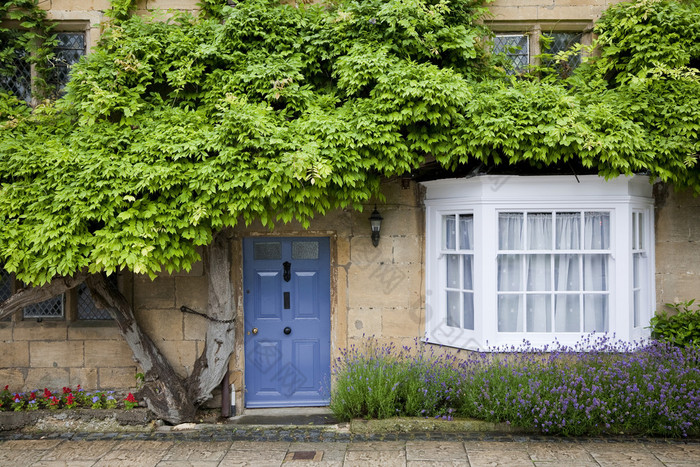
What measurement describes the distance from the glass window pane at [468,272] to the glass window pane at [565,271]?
40.7 inches

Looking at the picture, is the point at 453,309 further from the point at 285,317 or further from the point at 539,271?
the point at 285,317

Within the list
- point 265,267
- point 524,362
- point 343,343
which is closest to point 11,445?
point 265,267

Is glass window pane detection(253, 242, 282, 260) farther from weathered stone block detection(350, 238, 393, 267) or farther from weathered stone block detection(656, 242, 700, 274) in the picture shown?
weathered stone block detection(656, 242, 700, 274)

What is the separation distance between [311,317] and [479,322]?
2.25 metres

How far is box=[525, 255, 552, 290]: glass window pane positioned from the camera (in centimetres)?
659

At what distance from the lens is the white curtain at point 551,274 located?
655 centimetres

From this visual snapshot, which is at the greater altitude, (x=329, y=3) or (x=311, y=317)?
(x=329, y=3)

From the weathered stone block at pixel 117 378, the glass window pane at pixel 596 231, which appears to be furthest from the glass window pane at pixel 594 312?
the weathered stone block at pixel 117 378

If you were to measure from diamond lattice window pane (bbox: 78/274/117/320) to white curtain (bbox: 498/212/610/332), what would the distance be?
5.36 metres

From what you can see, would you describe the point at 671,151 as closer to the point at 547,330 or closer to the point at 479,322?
the point at 547,330

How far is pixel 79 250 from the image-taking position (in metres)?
5.67

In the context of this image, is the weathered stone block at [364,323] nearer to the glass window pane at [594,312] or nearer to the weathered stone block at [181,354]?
the weathered stone block at [181,354]

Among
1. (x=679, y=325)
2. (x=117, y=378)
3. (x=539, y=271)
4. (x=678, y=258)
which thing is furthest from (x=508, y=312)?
(x=117, y=378)

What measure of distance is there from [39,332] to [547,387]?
6.53m
